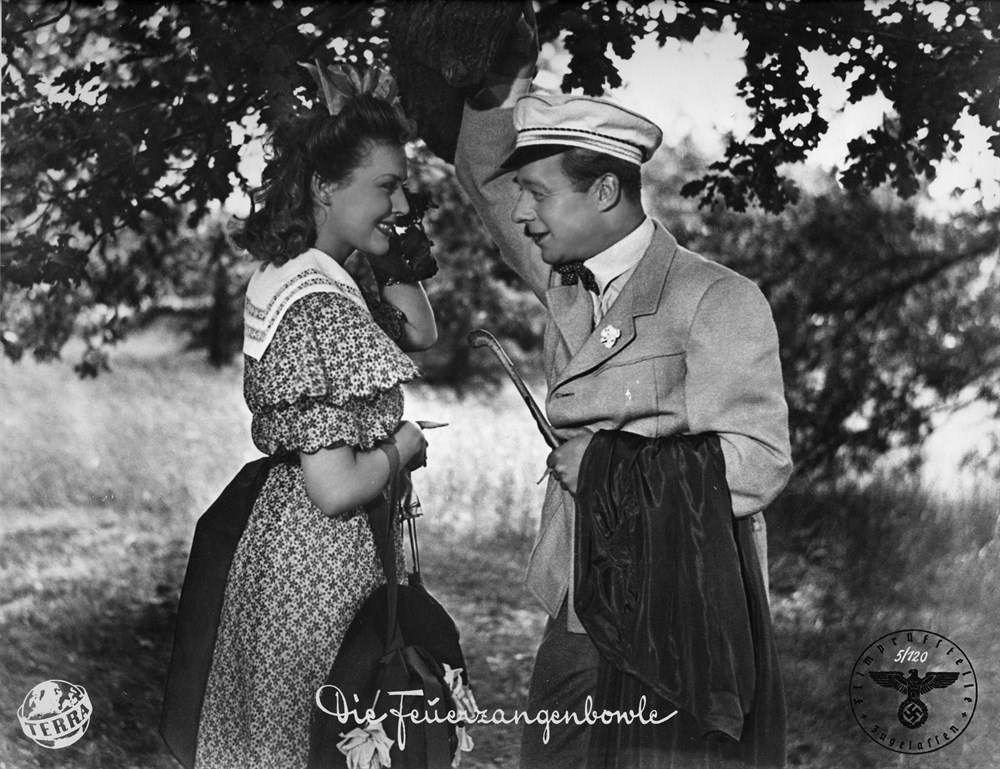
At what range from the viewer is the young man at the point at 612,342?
2.96 meters

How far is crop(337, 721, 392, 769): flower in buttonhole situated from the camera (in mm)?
3025

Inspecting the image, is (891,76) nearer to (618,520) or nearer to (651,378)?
(651,378)

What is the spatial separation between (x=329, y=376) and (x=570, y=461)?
2.00 ft

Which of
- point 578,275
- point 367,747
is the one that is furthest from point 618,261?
point 367,747

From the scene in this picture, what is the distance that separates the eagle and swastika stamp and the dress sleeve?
1.53m

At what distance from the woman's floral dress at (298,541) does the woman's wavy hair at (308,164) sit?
172 millimetres

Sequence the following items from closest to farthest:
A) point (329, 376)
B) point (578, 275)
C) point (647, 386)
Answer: point (329, 376)
point (647, 386)
point (578, 275)

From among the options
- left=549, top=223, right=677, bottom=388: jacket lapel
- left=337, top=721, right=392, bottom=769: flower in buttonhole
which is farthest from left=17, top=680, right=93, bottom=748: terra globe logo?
left=549, top=223, right=677, bottom=388: jacket lapel

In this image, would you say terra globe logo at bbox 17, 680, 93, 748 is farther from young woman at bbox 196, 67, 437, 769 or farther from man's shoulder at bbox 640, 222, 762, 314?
man's shoulder at bbox 640, 222, 762, 314

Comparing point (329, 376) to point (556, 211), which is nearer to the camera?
point (329, 376)

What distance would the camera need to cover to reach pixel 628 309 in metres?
3.04

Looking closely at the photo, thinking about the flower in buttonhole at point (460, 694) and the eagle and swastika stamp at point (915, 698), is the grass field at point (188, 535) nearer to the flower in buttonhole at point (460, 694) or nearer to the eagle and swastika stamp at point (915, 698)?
the eagle and swastika stamp at point (915, 698)

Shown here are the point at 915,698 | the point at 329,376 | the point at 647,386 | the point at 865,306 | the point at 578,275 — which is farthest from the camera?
the point at 865,306

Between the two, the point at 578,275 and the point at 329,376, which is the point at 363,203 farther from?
the point at 578,275
